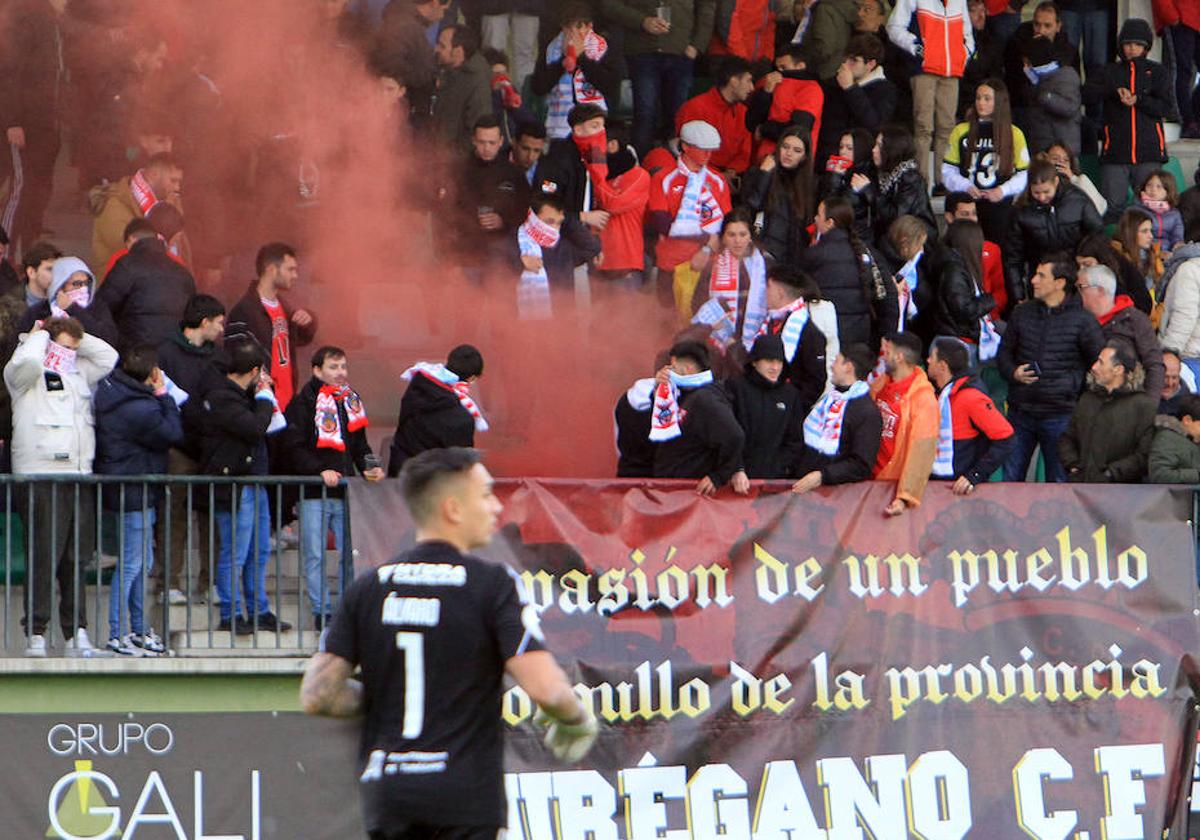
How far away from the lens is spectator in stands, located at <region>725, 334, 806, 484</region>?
11.9 meters

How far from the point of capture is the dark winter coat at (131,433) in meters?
11.2

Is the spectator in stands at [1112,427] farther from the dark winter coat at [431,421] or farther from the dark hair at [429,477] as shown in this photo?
the dark hair at [429,477]

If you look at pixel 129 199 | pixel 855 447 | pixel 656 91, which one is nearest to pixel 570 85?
pixel 656 91

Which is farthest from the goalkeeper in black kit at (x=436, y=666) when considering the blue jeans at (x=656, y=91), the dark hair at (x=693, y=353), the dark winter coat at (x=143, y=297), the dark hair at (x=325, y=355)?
the blue jeans at (x=656, y=91)

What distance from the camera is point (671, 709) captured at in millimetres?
11227

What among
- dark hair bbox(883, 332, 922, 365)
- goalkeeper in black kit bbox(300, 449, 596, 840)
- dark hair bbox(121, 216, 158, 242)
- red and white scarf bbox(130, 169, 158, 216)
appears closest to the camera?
goalkeeper in black kit bbox(300, 449, 596, 840)

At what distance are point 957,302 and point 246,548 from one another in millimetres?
4822

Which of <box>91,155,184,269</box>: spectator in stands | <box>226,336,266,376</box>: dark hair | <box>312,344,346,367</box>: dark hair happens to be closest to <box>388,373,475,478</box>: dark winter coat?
<box>312,344,346,367</box>: dark hair

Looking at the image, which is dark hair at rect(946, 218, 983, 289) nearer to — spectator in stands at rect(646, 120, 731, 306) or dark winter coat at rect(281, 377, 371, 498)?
spectator in stands at rect(646, 120, 731, 306)

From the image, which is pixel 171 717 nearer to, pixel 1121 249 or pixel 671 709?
pixel 671 709

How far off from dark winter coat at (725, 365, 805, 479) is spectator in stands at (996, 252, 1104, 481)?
6.03 feet

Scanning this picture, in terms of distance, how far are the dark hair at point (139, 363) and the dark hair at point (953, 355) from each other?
4.23 metres

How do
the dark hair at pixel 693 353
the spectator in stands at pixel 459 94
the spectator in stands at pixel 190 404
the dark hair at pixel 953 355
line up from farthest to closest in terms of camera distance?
the spectator in stands at pixel 459 94
the dark hair at pixel 953 355
the dark hair at pixel 693 353
the spectator in stands at pixel 190 404

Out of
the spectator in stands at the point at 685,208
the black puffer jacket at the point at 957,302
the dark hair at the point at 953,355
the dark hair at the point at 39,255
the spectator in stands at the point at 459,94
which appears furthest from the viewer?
the spectator in stands at the point at 459,94
